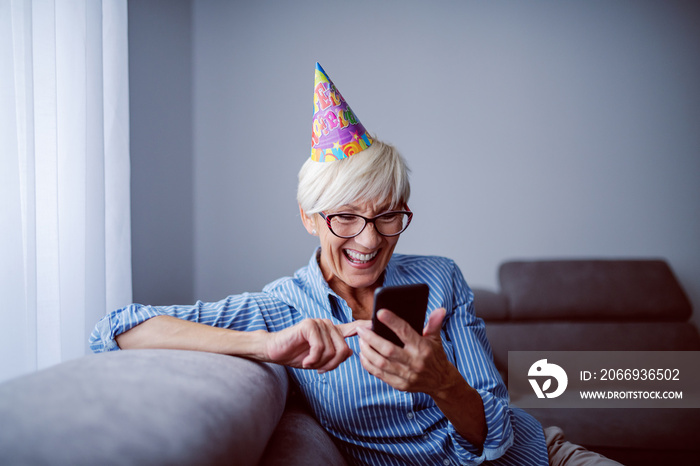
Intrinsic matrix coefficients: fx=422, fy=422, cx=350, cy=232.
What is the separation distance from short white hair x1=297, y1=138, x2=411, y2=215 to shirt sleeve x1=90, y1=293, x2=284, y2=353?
271mm

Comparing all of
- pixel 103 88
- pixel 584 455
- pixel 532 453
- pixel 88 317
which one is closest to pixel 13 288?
pixel 88 317

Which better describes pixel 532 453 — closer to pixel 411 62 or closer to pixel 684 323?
pixel 684 323

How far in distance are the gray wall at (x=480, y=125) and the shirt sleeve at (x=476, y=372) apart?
130 centimetres

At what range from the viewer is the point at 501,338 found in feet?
6.80

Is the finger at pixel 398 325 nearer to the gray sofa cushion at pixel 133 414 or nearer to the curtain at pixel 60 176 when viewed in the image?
the gray sofa cushion at pixel 133 414

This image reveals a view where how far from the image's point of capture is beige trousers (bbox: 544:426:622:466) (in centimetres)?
98

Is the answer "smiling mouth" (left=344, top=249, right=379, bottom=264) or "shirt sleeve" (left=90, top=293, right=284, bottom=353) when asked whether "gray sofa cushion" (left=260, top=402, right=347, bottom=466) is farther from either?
"smiling mouth" (left=344, top=249, right=379, bottom=264)

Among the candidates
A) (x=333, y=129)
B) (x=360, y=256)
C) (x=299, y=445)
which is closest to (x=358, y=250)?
(x=360, y=256)

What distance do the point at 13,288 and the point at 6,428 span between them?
0.79 m

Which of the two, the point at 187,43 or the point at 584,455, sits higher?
the point at 187,43

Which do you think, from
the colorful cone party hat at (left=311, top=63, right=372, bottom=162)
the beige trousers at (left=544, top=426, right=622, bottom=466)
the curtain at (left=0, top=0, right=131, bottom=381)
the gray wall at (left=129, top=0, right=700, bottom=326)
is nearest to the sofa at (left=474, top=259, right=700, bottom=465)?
the gray wall at (left=129, top=0, right=700, bottom=326)

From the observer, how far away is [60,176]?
4.11ft

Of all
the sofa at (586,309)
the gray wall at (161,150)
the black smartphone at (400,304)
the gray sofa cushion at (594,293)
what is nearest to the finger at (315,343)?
the black smartphone at (400,304)

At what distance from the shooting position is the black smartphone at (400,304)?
70cm
